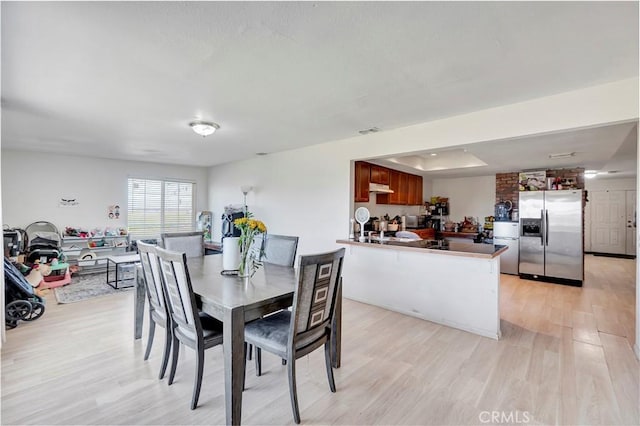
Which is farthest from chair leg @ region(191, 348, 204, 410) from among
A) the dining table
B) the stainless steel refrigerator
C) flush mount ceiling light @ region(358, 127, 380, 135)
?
the stainless steel refrigerator

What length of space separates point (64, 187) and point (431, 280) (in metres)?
6.61

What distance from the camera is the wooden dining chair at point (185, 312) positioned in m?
1.88

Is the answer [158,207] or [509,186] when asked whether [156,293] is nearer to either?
[158,207]

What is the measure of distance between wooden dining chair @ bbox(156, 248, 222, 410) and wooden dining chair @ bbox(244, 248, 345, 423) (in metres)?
0.28

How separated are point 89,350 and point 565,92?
15.5ft

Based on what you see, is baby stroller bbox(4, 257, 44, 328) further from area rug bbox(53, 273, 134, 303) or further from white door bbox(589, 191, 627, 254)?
white door bbox(589, 191, 627, 254)

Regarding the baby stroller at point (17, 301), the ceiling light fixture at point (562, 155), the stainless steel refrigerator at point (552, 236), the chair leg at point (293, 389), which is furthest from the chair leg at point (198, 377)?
the stainless steel refrigerator at point (552, 236)

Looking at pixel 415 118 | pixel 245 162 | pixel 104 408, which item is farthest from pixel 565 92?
pixel 245 162

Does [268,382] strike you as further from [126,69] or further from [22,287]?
[22,287]

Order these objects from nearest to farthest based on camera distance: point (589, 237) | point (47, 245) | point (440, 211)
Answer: point (47, 245) → point (440, 211) → point (589, 237)

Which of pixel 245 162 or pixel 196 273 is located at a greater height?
pixel 245 162

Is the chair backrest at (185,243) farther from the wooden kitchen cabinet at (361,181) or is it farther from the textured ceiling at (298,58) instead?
the wooden kitchen cabinet at (361,181)

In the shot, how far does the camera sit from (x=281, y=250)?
3.08 m

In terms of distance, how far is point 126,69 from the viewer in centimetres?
221
